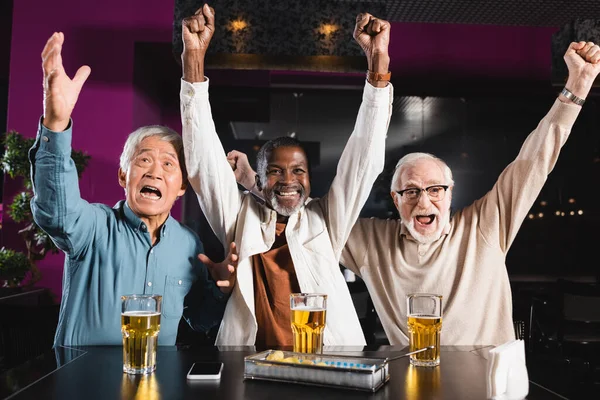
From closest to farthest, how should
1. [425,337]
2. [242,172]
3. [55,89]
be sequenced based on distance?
[425,337] → [55,89] → [242,172]

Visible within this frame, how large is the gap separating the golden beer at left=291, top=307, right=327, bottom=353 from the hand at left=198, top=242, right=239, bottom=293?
0.35 meters

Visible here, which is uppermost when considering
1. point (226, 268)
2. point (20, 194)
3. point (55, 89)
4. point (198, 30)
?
point (198, 30)

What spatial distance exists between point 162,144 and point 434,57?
3.31 meters

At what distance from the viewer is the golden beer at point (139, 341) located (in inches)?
42.1

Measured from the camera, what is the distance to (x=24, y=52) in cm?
393

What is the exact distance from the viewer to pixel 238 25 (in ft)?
10.8

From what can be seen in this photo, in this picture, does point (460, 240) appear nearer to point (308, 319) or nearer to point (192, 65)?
point (308, 319)

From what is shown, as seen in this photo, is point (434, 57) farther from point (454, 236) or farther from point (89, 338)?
point (89, 338)

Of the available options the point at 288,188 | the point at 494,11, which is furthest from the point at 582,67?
the point at 494,11

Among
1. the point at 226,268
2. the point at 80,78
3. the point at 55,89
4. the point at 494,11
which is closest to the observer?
the point at 55,89

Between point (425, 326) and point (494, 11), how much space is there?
364cm

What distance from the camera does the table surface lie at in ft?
3.01

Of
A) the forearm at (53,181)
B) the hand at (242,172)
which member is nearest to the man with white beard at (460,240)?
the hand at (242,172)

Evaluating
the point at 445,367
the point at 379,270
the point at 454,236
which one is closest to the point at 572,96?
the point at 454,236
